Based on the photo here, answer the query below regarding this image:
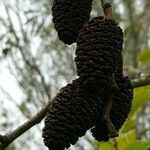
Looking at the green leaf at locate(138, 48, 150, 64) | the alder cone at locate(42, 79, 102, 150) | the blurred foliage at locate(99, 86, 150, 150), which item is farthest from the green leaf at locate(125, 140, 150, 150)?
the green leaf at locate(138, 48, 150, 64)

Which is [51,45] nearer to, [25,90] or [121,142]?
[25,90]

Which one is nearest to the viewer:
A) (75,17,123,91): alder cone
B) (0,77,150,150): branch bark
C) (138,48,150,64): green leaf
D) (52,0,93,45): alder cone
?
(75,17,123,91): alder cone

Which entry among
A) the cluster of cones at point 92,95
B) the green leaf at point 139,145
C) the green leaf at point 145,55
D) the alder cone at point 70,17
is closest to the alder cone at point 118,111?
the cluster of cones at point 92,95

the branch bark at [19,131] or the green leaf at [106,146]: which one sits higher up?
the branch bark at [19,131]

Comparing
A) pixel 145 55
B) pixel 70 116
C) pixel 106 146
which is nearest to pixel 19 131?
pixel 70 116

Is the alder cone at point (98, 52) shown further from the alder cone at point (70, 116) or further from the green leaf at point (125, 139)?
the green leaf at point (125, 139)

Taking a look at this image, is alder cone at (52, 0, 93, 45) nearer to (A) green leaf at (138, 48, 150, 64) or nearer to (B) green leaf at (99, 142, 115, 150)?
(B) green leaf at (99, 142, 115, 150)
